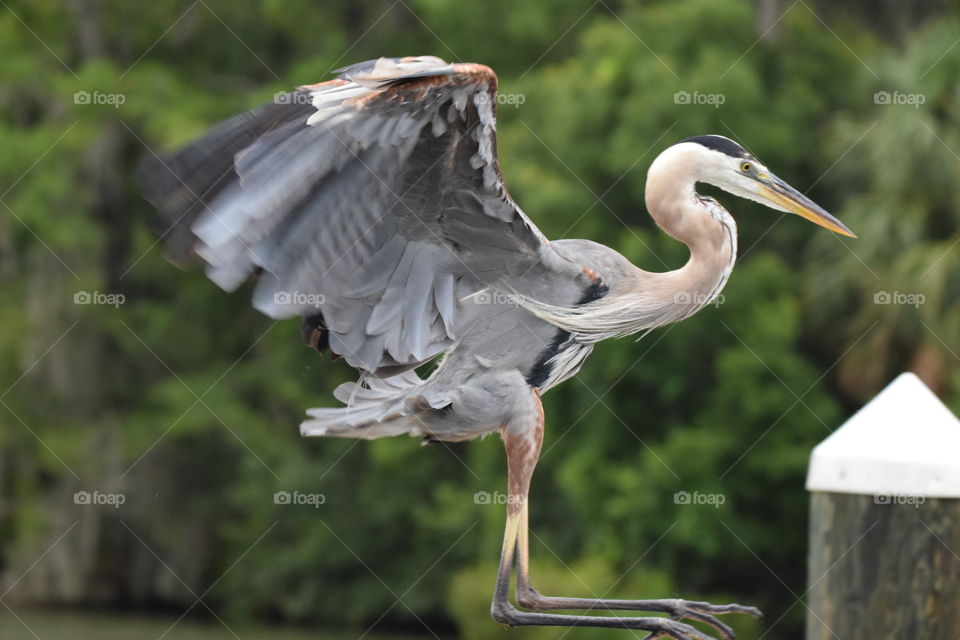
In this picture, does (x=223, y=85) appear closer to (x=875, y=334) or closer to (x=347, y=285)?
(x=875, y=334)

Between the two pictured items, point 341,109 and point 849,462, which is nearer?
point 341,109

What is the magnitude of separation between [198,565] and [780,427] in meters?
9.64

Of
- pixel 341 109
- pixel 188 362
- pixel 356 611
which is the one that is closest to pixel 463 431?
pixel 341 109

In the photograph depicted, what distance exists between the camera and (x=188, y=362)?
19.8 m
